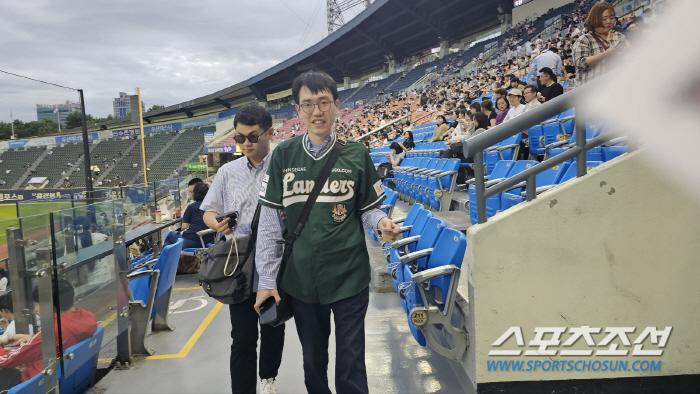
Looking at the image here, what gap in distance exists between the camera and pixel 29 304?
7.45ft

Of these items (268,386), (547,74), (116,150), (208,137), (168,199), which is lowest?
(268,386)

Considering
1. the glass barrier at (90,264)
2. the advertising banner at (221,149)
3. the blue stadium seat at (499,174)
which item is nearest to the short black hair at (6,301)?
the glass barrier at (90,264)

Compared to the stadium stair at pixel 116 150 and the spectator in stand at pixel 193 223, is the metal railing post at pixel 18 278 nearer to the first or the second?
the spectator in stand at pixel 193 223

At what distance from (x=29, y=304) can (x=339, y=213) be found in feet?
5.93

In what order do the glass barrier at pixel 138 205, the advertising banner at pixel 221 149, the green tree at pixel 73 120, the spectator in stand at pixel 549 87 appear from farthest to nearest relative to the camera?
the green tree at pixel 73 120
the advertising banner at pixel 221 149
the glass barrier at pixel 138 205
the spectator in stand at pixel 549 87

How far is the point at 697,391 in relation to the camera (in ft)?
7.11

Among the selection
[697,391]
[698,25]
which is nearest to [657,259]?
[697,391]

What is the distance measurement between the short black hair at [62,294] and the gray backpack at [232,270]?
96 cm

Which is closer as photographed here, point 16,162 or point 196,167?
point 196,167

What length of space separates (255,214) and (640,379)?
210 centimetres

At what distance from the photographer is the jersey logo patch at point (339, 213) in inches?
66.7

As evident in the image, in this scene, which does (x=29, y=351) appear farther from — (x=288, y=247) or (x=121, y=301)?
(x=288, y=247)

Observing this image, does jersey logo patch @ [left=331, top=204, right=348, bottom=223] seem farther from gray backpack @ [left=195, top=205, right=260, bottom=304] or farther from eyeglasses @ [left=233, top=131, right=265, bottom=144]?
eyeglasses @ [left=233, top=131, right=265, bottom=144]

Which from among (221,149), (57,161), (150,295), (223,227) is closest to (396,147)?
(150,295)
